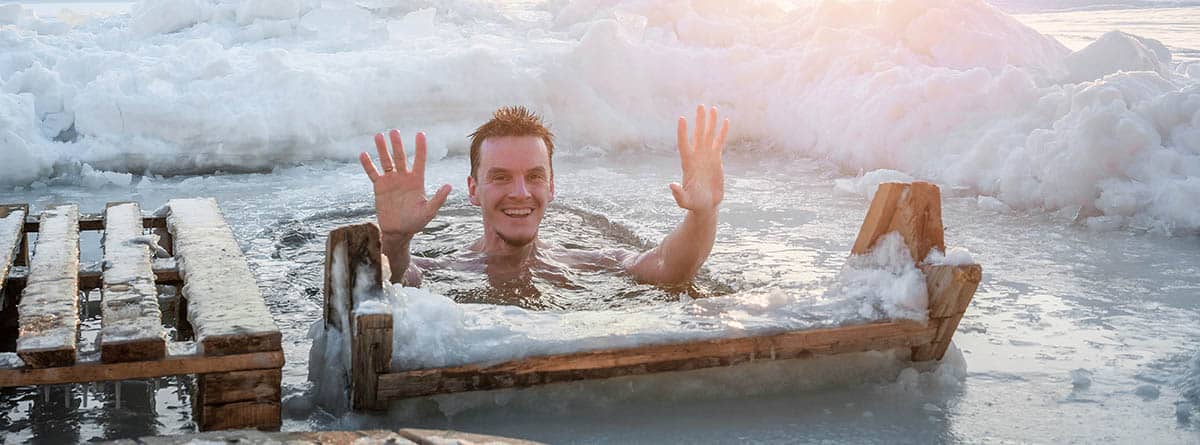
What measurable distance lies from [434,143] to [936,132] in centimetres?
365

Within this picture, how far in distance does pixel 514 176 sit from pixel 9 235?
6.08 feet

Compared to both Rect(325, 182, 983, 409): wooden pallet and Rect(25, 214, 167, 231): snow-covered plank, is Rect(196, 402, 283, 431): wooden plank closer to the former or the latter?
Rect(325, 182, 983, 409): wooden pallet

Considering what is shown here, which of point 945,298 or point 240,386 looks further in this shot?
point 945,298

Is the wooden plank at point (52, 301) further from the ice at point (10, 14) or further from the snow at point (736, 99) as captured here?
the ice at point (10, 14)

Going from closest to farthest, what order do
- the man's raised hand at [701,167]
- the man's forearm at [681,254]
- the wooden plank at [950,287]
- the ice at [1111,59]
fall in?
1. the wooden plank at [950,287]
2. the man's raised hand at [701,167]
3. the man's forearm at [681,254]
4. the ice at [1111,59]

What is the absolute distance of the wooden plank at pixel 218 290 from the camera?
258 cm

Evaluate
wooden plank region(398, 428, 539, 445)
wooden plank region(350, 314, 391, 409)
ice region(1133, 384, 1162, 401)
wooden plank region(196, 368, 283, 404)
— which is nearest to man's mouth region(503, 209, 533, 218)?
wooden plank region(350, 314, 391, 409)

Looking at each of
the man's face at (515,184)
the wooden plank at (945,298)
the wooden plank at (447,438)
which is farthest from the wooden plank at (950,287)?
A: the man's face at (515,184)

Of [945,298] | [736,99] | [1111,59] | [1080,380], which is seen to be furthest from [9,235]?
[1111,59]

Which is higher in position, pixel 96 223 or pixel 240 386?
pixel 96 223

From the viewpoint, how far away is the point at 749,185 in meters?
6.90

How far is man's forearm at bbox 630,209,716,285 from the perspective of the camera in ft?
13.4

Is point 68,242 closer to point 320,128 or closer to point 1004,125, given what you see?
point 320,128

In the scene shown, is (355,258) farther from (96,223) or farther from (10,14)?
(10,14)
